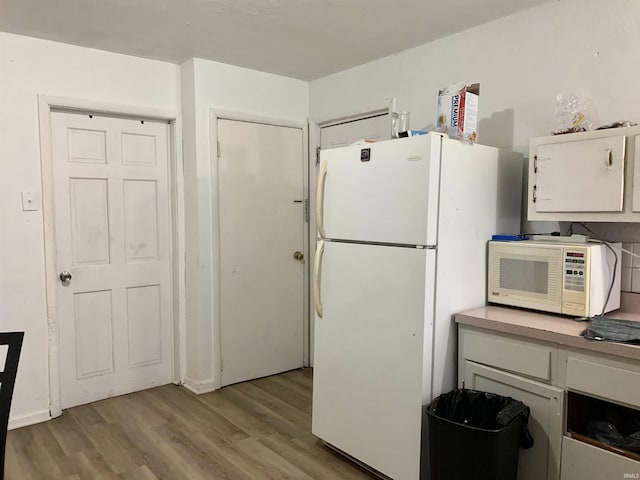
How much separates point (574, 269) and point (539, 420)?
0.65 meters

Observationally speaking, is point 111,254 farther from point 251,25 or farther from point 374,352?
point 374,352

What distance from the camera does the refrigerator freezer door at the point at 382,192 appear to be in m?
2.06

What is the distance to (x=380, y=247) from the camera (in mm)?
2246

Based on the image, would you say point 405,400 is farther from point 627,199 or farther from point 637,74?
point 637,74

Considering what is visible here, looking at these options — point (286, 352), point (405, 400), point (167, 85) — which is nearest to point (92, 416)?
point (286, 352)

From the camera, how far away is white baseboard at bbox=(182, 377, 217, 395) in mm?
3417

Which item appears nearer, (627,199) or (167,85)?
(627,199)

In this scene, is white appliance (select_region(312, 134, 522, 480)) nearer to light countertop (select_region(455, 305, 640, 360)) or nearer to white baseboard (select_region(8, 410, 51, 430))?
light countertop (select_region(455, 305, 640, 360))

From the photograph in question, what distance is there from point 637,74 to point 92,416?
139 inches

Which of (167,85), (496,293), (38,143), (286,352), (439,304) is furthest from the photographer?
(286,352)

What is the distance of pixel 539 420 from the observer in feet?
6.43

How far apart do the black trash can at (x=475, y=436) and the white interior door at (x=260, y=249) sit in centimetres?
185

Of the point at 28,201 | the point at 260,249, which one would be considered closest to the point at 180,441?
the point at 260,249

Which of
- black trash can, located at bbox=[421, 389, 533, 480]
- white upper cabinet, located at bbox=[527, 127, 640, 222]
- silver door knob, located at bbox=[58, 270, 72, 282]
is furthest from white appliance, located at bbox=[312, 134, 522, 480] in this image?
silver door knob, located at bbox=[58, 270, 72, 282]
